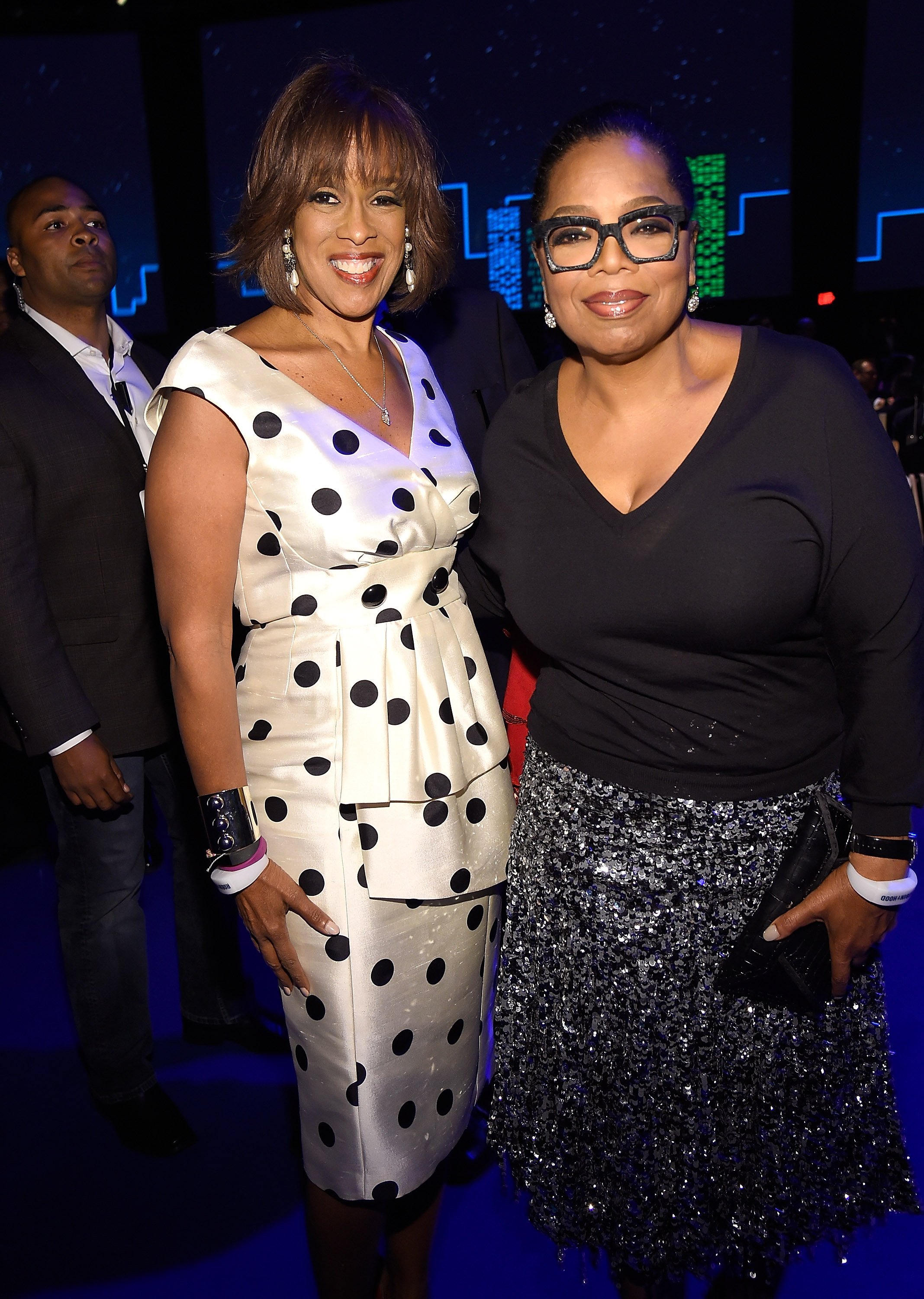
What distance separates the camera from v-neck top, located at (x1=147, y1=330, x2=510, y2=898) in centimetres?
125

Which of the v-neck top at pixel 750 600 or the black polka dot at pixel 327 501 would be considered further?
the black polka dot at pixel 327 501

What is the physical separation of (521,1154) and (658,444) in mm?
961

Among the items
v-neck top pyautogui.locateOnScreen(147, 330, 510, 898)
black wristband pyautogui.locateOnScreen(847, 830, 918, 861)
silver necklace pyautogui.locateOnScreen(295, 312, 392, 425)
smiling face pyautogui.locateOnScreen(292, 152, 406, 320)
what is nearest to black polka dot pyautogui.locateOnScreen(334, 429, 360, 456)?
v-neck top pyautogui.locateOnScreen(147, 330, 510, 898)

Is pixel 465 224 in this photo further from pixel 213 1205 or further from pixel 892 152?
pixel 213 1205

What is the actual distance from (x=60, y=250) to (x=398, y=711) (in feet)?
5.19

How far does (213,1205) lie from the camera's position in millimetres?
1955

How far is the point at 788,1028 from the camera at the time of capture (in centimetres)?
124

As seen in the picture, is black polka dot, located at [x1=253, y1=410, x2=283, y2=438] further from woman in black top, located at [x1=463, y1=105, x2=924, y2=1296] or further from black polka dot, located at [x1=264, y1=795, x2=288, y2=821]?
black polka dot, located at [x1=264, y1=795, x2=288, y2=821]

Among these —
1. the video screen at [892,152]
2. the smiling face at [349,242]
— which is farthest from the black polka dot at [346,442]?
the video screen at [892,152]

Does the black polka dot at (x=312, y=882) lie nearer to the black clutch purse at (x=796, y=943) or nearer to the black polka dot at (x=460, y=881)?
the black polka dot at (x=460, y=881)

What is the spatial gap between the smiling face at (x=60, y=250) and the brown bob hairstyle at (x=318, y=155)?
97 cm

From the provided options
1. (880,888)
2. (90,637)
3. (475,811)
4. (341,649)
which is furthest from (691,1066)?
(90,637)

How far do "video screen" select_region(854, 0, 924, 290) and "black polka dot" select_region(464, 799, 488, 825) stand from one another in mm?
8284

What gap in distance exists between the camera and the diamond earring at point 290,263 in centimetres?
140
